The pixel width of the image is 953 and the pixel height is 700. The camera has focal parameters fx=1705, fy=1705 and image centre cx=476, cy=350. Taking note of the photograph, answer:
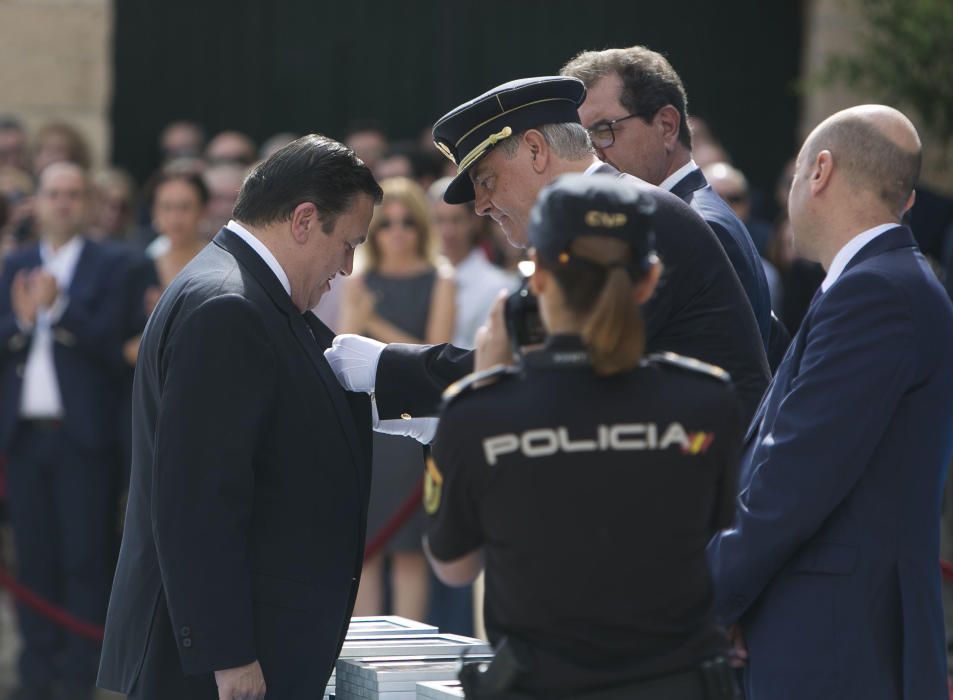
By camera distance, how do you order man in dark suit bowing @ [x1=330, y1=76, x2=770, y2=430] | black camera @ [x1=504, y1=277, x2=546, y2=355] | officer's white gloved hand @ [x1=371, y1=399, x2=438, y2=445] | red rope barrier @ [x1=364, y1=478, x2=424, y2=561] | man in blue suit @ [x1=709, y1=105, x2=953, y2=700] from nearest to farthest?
black camera @ [x1=504, y1=277, x2=546, y2=355] → man in blue suit @ [x1=709, y1=105, x2=953, y2=700] → man in dark suit bowing @ [x1=330, y1=76, x2=770, y2=430] → officer's white gloved hand @ [x1=371, y1=399, x2=438, y2=445] → red rope barrier @ [x1=364, y1=478, x2=424, y2=561]

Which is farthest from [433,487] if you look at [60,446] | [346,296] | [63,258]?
[63,258]

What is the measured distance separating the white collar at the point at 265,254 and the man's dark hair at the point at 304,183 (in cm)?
3

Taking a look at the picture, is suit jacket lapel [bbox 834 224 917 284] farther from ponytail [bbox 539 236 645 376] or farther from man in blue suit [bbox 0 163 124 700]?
man in blue suit [bbox 0 163 124 700]

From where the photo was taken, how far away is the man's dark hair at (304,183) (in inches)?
141

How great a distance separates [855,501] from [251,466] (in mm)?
1216

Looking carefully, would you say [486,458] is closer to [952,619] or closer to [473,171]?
[473,171]

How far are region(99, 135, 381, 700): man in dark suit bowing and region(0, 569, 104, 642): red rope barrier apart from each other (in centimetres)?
354

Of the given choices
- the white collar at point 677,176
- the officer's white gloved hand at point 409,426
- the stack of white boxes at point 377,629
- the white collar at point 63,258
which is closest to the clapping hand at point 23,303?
the white collar at point 63,258

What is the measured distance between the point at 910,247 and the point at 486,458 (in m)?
1.40

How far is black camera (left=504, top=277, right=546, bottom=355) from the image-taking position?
→ 109 inches

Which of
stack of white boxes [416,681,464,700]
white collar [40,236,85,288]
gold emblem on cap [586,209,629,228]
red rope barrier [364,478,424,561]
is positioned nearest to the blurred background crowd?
white collar [40,236,85,288]

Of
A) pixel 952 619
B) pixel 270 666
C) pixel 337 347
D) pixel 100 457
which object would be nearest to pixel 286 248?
pixel 337 347

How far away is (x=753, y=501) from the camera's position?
350 centimetres

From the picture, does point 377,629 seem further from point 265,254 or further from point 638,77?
point 638,77
